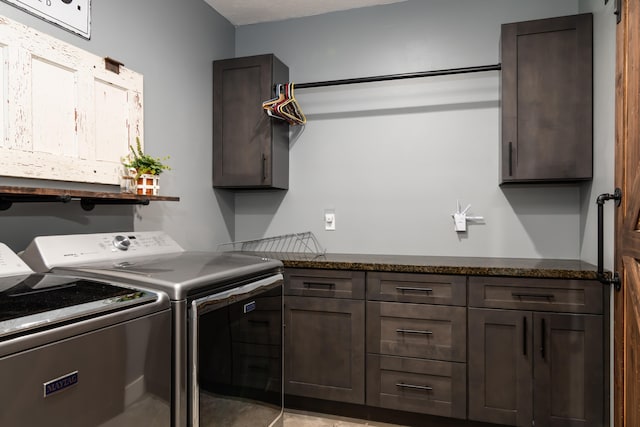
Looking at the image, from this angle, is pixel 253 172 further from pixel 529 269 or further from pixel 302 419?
pixel 529 269

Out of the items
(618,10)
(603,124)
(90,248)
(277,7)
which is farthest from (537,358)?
(277,7)

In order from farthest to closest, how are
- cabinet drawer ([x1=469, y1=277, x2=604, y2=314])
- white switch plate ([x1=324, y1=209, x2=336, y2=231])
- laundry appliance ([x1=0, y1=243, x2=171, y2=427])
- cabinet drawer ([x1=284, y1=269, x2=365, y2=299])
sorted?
white switch plate ([x1=324, y1=209, x2=336, y2=231])
cabinet drawer ([x1=284, y1=269, x2=365, y2=299])
cabinet drawer ([x1=469, y1=277, x2=604, y2=314])
laundry appliance ([x1=0, y1=243, x2=171, y2=427])

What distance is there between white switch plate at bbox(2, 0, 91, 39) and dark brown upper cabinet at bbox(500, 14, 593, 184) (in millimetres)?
2171

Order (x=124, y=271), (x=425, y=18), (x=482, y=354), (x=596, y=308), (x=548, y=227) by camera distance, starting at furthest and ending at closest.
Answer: (x=425, y=18) < (x=548, y=227) < (x=482, y=354) < (x=596, y=308) < (x=124, y=271)

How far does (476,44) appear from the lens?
109 inches

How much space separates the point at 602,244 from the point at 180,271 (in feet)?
6.01

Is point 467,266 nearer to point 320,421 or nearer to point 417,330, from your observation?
point 417,330

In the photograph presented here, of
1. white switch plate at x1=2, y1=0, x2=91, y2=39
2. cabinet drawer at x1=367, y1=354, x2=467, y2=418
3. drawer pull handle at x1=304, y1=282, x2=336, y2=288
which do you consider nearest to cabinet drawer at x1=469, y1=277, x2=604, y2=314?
cabinet drawer at x1=367, y1=354, x2=467, y2=418

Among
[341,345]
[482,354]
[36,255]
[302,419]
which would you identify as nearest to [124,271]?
[36,255]

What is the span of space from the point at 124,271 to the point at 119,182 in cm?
77

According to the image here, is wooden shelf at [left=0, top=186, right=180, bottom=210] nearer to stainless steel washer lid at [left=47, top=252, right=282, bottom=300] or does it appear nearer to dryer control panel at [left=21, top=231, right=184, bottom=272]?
dryer control panel at [left=21, top=231, right=184, bottom=272]

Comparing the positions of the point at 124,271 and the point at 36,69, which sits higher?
the point at 36,69

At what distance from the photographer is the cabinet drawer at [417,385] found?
7.35 feet

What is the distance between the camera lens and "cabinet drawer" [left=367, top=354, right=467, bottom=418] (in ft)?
7.35
